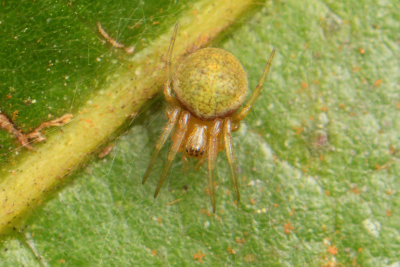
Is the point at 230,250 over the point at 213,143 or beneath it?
beneath

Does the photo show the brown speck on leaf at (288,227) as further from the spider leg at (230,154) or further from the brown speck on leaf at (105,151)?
the brown speck on leaf at (105,151)

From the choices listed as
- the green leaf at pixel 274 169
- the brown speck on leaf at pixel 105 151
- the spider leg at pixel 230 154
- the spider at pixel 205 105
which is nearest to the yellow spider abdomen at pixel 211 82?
the spider at pixel 205 105

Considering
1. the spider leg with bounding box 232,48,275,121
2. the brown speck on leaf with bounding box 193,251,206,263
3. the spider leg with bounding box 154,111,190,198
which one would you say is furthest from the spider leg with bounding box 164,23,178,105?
the brown speck on leaf with bounding box 193,251,206,263

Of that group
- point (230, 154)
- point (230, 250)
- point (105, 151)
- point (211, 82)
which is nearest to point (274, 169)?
point (230, 154)

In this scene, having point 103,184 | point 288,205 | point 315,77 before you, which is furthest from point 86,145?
point 315,77

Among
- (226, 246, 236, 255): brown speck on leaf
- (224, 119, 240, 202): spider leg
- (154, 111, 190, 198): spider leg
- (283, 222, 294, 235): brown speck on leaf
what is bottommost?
(283, 222, 294, 235): brown speck on leaf

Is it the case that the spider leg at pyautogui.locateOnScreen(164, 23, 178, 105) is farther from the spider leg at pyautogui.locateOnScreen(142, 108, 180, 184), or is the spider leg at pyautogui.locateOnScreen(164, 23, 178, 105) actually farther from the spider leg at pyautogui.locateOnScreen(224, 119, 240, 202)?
the spider leg at pyautogui.locateOnScreen(224, 119, 240, 202)

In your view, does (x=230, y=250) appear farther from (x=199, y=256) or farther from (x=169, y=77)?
(x=169, y=77)

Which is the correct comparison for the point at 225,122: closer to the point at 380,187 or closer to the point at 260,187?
the point at 260,187
